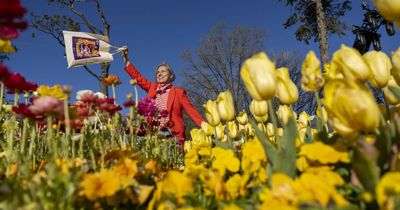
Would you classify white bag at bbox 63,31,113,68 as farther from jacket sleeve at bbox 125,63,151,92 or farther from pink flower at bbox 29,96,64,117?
pink flower at bbox 29,96,64,117

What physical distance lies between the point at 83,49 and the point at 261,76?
248 cm

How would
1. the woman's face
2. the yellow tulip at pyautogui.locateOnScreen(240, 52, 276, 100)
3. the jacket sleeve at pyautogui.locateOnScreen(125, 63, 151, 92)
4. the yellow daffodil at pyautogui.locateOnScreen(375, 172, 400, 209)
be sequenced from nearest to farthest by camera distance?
the yellow daffodil at pyautogui.locateOnScreen(375, 172, 400, 209), the yellow tulip at pyautogui.locateOnScreen(240, 52, 276, 100), the jacket sleeve at pyautogui.locateOnScreen(125, 63, 151, 92), the woman's face

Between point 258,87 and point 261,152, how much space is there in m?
0.26

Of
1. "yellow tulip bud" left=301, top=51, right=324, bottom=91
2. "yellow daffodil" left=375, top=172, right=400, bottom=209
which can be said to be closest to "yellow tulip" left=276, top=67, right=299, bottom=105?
"yellow tulip bud" left=301, top=51, right=324, bottom=91

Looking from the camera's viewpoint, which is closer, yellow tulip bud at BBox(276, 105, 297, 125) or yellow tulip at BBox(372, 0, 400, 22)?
yellow tulip at BBox(372, 0, 400, 22)

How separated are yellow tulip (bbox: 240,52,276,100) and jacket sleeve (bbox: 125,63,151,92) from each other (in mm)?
3426

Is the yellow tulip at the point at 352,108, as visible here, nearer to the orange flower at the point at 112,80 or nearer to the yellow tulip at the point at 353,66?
the yellow tulip at the point at 353,66

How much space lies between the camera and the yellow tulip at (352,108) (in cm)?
71

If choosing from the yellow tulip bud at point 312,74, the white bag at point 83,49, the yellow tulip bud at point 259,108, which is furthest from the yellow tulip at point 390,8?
the white bag at point 83,49

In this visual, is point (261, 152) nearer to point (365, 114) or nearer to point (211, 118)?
point (365, 114)

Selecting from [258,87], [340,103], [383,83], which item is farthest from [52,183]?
[383,83]

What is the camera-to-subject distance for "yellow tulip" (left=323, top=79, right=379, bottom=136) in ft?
2.33

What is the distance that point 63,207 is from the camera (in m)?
0.80

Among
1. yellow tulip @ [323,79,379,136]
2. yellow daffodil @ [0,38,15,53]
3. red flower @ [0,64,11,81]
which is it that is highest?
yellow daffodil @ [0,38,15,53]
